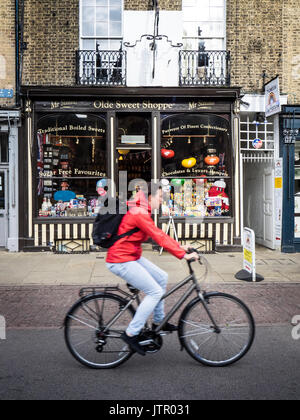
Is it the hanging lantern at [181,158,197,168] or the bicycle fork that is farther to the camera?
the hanging lantern at [181,158,197,168]

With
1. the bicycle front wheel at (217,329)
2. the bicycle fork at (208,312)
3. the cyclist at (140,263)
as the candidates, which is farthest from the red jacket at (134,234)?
the bicycle front wheel at (217,329)

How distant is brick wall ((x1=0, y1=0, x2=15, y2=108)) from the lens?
11.7 metres

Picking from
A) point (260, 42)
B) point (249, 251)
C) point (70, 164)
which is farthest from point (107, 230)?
point (260, 42)

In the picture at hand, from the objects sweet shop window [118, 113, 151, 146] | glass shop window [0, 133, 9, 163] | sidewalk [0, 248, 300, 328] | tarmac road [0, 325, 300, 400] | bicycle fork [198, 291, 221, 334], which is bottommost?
tarmac road [0, 325, 300, 400]

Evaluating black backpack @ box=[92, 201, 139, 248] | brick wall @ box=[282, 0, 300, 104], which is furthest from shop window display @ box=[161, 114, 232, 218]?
black backpack @ box=[92, 201, 139, 248]

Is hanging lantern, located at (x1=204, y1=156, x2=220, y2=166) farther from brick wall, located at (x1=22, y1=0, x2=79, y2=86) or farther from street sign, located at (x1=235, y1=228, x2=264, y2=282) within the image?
brick wall, located at (x1=22, y1=0, x2=79, y2=86)

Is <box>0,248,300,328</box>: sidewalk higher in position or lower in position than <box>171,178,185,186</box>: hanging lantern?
lower

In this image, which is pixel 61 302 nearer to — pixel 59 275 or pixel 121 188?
pixel 59 275

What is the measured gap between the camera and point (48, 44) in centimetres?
1190

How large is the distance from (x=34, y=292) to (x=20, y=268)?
2.15 m

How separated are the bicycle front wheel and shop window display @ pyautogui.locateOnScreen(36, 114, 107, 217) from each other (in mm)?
7995

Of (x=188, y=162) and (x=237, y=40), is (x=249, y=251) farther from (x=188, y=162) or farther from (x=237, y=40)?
(x=237, y=40)

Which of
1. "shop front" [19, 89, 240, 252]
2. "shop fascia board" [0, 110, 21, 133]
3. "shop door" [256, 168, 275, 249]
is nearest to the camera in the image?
"shop fascia board" [0, 110, 21, 133]

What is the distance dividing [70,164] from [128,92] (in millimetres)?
2524
